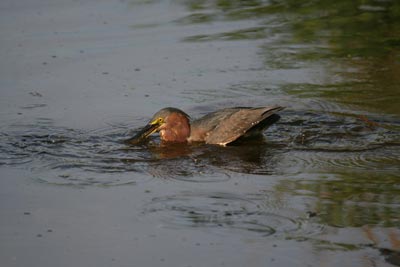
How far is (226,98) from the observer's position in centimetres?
990


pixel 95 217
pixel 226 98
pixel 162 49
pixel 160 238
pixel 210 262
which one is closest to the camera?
pixel 210 262

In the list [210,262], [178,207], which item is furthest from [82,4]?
[210,262]

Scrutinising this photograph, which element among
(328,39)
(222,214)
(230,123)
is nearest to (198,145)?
(230,123)

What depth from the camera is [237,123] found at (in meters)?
8.88

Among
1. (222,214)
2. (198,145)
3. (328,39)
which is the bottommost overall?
(198,145)

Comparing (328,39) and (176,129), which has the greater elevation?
(328,39)

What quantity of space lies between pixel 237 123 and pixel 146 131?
87cm

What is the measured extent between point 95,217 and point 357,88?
14.1ft

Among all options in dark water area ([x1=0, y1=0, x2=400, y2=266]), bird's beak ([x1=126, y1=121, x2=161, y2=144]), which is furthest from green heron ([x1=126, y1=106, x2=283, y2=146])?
dark water area ([x1=0, y1=0, x2=400, y2=266])

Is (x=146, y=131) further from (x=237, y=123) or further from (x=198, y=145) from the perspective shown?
(x=237, y=123)

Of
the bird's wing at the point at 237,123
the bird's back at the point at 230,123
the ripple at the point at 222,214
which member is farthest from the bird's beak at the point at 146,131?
the ripple at the point at 222,214

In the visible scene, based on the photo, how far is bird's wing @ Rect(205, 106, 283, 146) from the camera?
883cm

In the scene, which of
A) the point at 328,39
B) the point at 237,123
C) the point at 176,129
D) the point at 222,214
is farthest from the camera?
the point at 328,39

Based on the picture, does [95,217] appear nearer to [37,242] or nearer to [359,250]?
[37,242]
